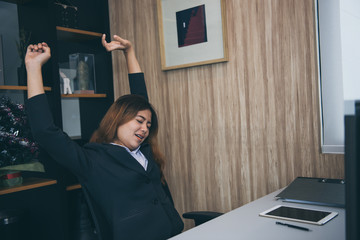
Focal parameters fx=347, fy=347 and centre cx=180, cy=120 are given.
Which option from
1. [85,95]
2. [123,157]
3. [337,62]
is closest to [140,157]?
[123,157]

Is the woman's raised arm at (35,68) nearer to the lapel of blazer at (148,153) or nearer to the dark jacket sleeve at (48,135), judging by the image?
the dark jacket sleeve at (48,135)

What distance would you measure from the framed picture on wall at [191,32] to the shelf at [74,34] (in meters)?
0.53

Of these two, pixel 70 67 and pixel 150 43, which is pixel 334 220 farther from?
pixel 70 67

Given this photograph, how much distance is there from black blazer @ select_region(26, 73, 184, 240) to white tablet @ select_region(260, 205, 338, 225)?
0.52 m

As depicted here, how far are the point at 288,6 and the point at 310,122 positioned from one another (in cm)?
64

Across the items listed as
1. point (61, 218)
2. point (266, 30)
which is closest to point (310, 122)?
point (266, 30)

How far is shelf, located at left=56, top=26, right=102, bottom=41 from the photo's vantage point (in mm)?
2338

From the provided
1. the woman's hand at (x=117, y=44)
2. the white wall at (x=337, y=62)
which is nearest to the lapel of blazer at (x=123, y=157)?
the woman's hand at (x=117, y=44)

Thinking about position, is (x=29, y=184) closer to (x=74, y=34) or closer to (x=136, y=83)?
(x=136, y=83)

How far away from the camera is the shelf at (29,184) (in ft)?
6.06

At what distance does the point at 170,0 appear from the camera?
91.1 inches

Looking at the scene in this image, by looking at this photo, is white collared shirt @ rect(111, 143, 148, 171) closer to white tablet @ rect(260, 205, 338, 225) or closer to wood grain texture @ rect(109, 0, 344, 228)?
wood grain texture @ rect(109, 0, 344, 228)

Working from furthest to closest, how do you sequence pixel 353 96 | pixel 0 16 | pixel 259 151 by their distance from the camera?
pixel 0 16, pixel 259 151, pixel 353 96

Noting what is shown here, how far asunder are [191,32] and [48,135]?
3.95 ft
